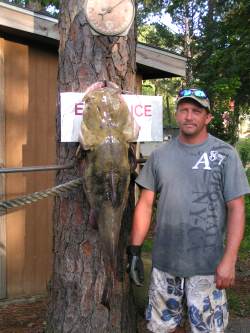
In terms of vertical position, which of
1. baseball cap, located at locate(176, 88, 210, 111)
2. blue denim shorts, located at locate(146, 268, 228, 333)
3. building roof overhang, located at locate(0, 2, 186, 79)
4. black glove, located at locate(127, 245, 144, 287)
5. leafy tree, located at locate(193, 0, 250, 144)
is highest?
leafy tree, located at locate(193, 0, 250, 144)

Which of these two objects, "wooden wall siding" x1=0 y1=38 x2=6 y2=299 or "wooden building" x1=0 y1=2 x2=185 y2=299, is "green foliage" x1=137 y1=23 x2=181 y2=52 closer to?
"wooden building" x1=0 y1=2 x2=185 y2=299

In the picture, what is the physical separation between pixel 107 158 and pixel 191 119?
0.60 meters

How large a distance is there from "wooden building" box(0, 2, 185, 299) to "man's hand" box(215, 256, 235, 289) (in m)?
3.08

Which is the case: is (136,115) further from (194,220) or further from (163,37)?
(163,37)

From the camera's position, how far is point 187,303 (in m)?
3.12

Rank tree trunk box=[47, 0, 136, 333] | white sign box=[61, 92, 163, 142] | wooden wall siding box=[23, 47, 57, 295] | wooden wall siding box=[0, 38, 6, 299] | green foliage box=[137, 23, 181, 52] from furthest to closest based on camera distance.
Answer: green foliage box=[137, 23, 181, 52] → wooden wall siding box=[23, 47, 57, 295] → wooden wall siding box=[0, 38, 6, 299] → tree trunk box=[47, 0, 136, 333] → white sign box=[61, 92, 163, 142]

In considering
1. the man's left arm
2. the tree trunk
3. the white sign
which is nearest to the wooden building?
the tree trunk

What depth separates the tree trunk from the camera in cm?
326

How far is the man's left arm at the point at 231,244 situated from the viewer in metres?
2.93

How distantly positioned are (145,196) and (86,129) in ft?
2.01

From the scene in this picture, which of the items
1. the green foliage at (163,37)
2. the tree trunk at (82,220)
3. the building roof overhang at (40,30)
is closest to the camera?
the tree trunk at (82,220)

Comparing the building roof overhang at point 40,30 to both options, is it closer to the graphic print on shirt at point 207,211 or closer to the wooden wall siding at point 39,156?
the wooden wall siding at point 39,156

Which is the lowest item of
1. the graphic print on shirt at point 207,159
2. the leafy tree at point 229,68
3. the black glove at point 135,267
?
the black glove at point 135,267

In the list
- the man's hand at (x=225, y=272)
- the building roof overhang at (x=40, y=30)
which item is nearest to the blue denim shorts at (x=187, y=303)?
the man's hand at (x=225, y=272)
